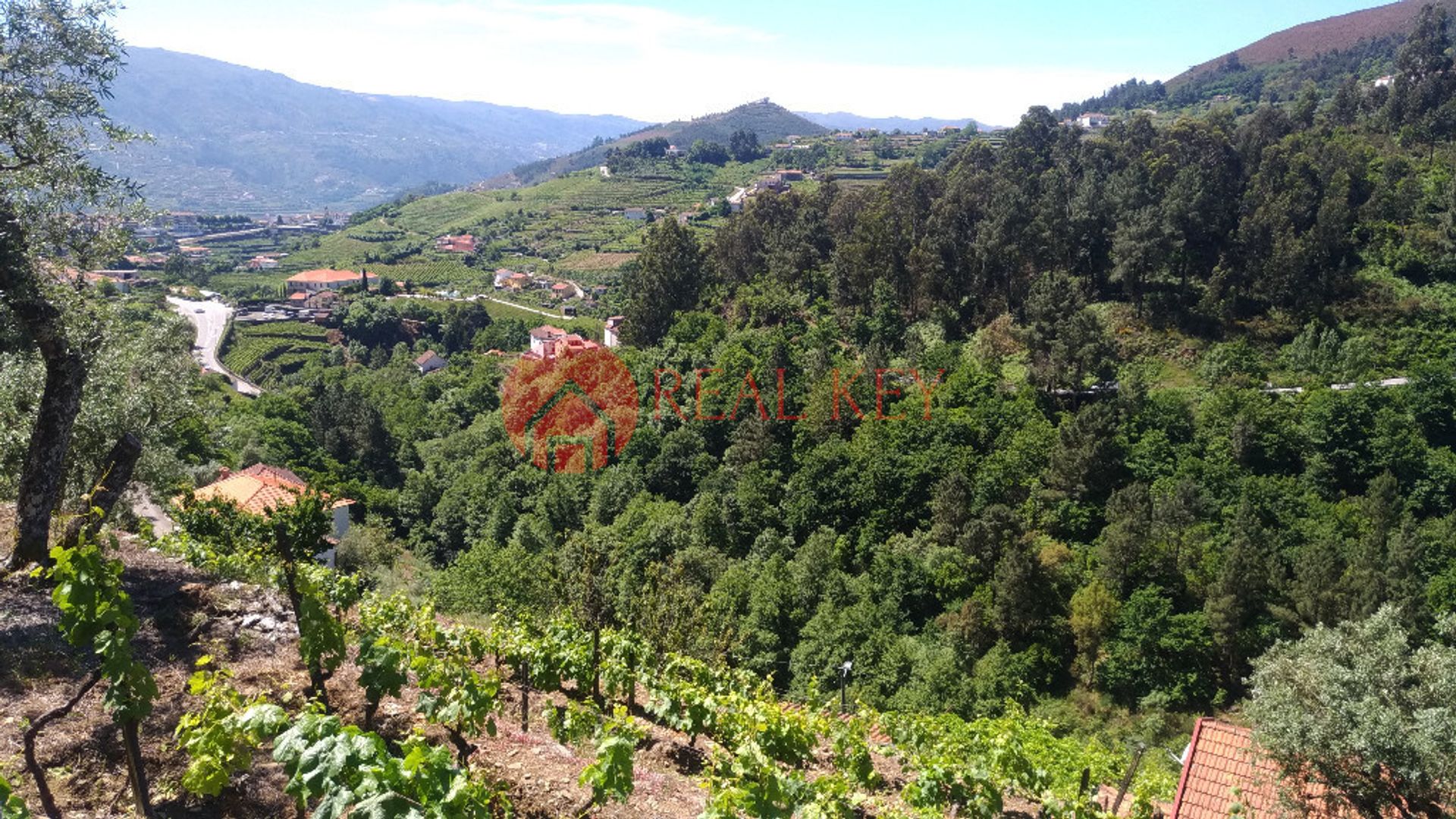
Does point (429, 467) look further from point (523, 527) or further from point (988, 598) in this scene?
point (988, 598)

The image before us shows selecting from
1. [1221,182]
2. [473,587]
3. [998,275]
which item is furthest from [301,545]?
[1221,182]

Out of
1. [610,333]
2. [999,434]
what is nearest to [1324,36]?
[610,333]

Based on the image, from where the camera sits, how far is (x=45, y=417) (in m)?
9.78

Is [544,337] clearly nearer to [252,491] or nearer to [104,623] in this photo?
[252,491]

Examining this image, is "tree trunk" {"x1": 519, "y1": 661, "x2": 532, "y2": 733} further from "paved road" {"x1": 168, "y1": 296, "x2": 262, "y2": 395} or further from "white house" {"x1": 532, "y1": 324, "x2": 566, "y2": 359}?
"paved road" {"x1": 168, "y1": 296, "x2": 262, "y2": 395}

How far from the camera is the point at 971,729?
1218 centimetres

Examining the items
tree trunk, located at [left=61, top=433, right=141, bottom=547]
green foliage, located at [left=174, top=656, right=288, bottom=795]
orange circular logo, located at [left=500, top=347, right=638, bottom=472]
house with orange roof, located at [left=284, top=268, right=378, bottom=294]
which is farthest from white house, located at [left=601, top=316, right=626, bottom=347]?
green foliage, located at [left=174, top=656, right=288, bottom=795]

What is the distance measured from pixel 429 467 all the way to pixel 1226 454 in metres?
40.0

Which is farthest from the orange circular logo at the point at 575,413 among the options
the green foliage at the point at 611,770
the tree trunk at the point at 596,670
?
the green foliage at the point at 611,770

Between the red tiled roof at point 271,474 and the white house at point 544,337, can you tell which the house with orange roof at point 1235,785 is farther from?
the white house at point 544,337

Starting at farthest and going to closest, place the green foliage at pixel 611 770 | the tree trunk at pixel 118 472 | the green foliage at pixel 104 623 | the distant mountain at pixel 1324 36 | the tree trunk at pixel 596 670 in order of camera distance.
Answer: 1. the distant mountain at pixel 1324 36
2. the tree trunk at pixel 118 472
3. the tree trunk at pixel 596 670
4. the green foliage at pixel 611 770
5. the green foliage at pixel 104 623

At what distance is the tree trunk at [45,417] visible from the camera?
9.41 meters

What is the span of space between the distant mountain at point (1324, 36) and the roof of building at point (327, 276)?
135m

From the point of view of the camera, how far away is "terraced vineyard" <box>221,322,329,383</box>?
243 ft
